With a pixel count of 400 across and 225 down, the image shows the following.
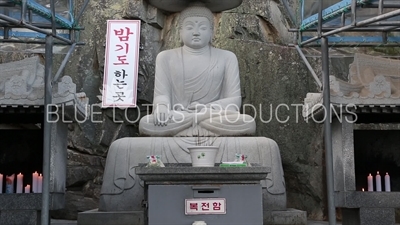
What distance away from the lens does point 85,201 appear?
9828mm

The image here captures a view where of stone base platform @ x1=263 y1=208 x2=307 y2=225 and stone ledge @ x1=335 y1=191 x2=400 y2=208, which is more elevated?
stone ledge @ x1=335 y1=191 x2=400 y2=208

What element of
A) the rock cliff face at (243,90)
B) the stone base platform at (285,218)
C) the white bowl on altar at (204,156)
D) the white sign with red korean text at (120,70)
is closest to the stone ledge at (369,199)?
the stone base platform at (285,218)

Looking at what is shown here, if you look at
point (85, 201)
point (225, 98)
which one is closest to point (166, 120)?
point (225, 98)

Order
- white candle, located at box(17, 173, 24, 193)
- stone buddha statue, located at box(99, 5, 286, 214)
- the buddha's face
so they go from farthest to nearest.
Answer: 1. the buddha's face
2. white candle, located at box(17, 173, 24, 193)
3. stone buddha statue, located at box(99, 5, 286, 214)

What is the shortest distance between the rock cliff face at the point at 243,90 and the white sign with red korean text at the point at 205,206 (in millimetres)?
5234

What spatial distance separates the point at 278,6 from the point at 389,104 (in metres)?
5.54

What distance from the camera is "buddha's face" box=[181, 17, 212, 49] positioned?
26.3ft

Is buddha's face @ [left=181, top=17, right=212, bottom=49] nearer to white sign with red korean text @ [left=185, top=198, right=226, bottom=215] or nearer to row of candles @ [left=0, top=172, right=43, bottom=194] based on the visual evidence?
row of candles @ [left=0, top=172, right=43, bottom=194]

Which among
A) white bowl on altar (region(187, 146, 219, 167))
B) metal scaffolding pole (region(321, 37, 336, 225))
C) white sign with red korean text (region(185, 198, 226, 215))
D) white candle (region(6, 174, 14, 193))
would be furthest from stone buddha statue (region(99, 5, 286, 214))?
white sign with red korean text (region(185, 198, 226, 215))

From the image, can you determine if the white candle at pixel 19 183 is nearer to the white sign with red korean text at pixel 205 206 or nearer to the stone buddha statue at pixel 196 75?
the stone buddha statue at pixel 196 75

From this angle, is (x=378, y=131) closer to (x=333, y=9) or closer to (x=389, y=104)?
(x=389, y=104)

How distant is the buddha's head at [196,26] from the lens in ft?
26.3

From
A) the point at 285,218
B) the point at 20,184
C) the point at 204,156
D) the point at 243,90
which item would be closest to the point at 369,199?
the point at 285,218

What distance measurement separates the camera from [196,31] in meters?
8.02
